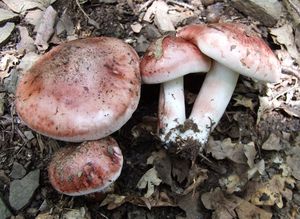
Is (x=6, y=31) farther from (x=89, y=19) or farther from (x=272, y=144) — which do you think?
(x=272, y=144)

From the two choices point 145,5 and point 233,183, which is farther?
point 145,5

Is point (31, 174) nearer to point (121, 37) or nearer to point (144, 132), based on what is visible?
point (144, 132)

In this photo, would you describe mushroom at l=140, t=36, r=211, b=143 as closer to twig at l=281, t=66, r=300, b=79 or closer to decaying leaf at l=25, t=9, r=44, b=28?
twig at l=281, t=66, r=300, b=79

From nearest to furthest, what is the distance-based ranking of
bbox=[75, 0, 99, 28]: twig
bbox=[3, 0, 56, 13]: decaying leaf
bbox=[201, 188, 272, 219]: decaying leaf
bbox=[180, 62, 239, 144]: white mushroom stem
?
1. bbox=[201, 188, 272, 219]: decaying leaf
2. bbox=[180, 62, 239, 144]: white mushroom stem
3. bbox=[75, 0, 99, 28]: twig
4. bbox=[3, 0, 56, 13]: decaying leaf

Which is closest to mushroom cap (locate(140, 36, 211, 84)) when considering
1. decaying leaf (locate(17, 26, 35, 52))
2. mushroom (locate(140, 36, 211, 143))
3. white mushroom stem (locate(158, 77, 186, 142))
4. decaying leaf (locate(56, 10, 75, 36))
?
mushroom (locate(140, 36, 211, 143))

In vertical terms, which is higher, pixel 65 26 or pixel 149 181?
pixel 65 26

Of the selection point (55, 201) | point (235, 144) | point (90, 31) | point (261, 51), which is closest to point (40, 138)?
point (55, 201)

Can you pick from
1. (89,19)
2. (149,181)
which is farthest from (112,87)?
(89,19)
